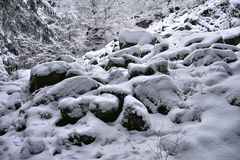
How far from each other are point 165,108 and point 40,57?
4.72 m

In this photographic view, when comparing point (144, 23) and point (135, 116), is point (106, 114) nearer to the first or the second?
point (135, 116)

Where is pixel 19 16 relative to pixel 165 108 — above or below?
above

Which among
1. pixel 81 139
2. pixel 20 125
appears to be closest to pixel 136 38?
pixel 20 125

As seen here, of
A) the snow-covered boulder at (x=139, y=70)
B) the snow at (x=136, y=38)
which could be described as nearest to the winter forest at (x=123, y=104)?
the snow-covered boulder at (x=139, y=70)

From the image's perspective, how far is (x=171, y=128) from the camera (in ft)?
13.0

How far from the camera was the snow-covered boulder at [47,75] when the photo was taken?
573cm

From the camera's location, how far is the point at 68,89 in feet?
16.9

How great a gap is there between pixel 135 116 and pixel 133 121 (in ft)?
0.25

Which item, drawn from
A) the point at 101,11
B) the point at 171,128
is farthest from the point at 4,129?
the point at 101,11

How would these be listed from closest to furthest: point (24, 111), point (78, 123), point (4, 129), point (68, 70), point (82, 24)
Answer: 1. point (78, 123)
2. point (4, 129)
3. point (24, 111)
4. point (68, 70)
5. point (82, 24)

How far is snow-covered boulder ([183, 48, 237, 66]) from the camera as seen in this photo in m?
5.39

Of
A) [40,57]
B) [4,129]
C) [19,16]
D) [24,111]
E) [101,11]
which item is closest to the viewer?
[4,129]

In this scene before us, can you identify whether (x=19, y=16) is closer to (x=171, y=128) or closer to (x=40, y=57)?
(x=40, y=57)

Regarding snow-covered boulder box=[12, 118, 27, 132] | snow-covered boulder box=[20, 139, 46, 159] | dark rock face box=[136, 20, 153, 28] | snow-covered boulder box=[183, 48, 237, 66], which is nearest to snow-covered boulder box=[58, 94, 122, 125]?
snow-covered boulder box=[20, 139, 46, 159]
